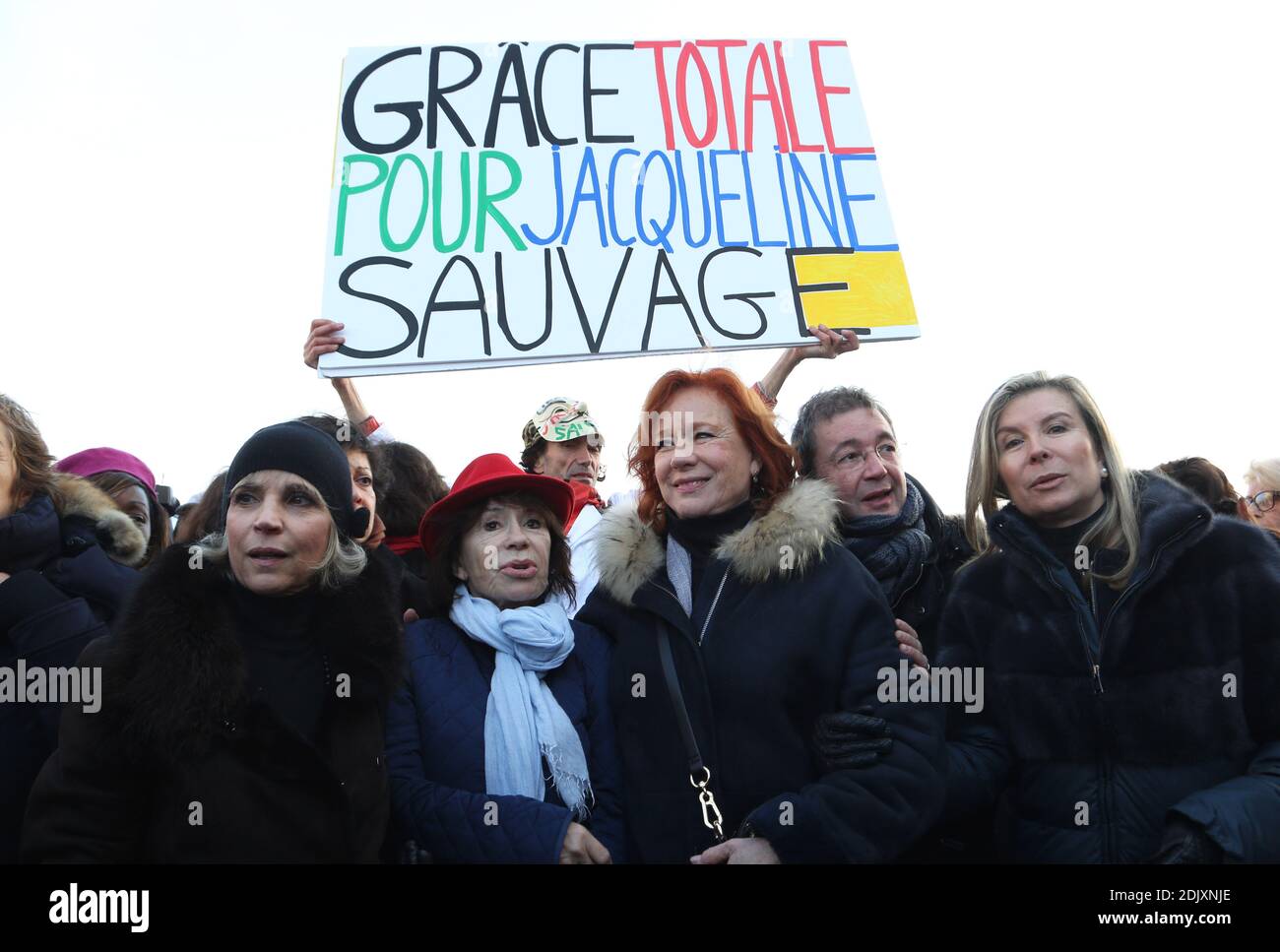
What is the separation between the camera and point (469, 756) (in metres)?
2.82

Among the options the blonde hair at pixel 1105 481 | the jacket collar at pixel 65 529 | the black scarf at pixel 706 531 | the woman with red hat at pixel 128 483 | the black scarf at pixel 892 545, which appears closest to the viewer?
the blonde hair at pixel 1105 481

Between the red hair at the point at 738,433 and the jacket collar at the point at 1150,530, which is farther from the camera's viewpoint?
the red hair at the point at 738,433

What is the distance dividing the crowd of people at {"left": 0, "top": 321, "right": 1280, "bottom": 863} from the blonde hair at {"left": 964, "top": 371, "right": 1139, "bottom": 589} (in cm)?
1

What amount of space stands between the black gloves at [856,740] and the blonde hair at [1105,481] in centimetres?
82

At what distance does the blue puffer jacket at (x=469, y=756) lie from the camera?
2648 mm

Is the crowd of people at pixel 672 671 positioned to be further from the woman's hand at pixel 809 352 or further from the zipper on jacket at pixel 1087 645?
the woman's hand at pixel 809 352

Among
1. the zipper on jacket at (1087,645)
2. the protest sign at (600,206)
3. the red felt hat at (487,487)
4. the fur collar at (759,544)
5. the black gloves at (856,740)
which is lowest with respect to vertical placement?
the black gloves at (856,740)

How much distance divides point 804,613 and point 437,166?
100 inches

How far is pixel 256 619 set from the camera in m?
2.74

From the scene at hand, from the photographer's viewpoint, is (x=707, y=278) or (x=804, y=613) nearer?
(x=804, y=613)

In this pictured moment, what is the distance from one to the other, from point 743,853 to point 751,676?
45 cm

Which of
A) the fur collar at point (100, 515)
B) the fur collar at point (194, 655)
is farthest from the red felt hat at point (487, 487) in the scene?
the fur collar at point (100, 515)
